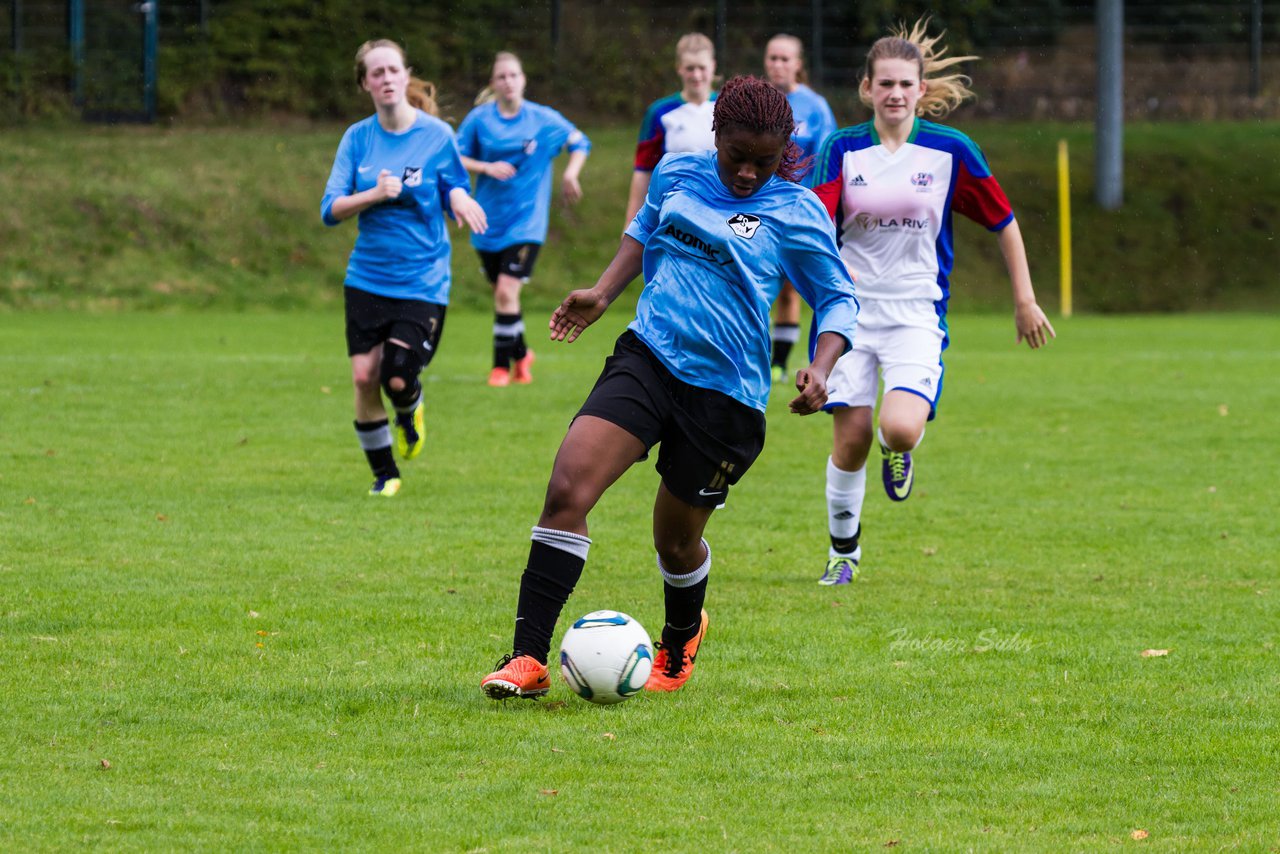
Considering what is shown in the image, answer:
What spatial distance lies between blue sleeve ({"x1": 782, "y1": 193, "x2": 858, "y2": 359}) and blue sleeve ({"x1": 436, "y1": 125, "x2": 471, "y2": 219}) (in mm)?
4221

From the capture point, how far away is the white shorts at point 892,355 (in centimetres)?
730

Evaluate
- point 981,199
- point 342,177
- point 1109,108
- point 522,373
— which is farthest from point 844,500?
point 1109,108

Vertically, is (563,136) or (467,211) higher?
(563,136)

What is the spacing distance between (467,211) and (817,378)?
13.6ft

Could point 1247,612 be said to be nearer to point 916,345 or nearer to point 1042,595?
point 1042,595

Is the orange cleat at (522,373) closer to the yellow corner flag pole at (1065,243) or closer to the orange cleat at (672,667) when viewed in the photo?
the orange cleat at (672,667)

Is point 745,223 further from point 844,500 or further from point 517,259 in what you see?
point 517,259

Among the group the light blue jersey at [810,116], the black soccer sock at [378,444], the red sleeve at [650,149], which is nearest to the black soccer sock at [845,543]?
the black soccer sock at [378,444]

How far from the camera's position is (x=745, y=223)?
516 centimetres

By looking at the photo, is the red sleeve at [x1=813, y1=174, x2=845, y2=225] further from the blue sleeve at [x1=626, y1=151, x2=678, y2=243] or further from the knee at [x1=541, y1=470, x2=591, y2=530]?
the knee at [x1=541, y1=470, x2=591, y2=530]

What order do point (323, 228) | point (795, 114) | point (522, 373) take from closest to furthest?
1. point (795, 114)
2. point (522, 373)
3. point (323, 228)

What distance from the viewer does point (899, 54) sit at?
708 cm

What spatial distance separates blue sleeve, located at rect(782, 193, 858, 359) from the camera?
5.20m

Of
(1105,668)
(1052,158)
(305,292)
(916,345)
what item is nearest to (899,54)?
(916,345)
